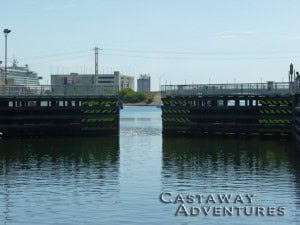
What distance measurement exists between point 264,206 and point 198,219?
3.89 meters

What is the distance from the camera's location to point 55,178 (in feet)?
113

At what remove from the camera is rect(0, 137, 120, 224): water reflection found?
26188 mm

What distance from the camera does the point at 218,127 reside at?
6481cm

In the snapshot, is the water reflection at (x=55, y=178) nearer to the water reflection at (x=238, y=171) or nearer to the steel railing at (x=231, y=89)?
the water reflection at (x=238, y=171)

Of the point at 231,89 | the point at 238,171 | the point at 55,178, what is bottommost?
the point at 55,178

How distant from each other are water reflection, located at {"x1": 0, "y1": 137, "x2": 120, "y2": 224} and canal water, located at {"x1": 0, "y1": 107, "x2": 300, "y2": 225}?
0.04 m

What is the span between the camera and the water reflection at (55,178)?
85.9 feet

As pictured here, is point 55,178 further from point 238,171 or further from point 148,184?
point 238,171

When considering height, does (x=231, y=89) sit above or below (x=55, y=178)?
above

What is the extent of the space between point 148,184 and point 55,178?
580cm

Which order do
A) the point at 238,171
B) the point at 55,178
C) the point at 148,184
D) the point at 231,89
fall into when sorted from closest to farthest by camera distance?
the point at 148,184 < the point at 55,178 < the point at 238,171 < the point at 231,89

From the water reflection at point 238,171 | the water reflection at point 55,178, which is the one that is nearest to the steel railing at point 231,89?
the water reflection at point 238,171

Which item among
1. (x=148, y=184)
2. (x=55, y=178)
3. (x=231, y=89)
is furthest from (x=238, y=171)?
(x=231, y=89)

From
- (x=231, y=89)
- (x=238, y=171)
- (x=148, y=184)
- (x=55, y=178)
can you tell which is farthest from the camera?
(x=231, y=89)
